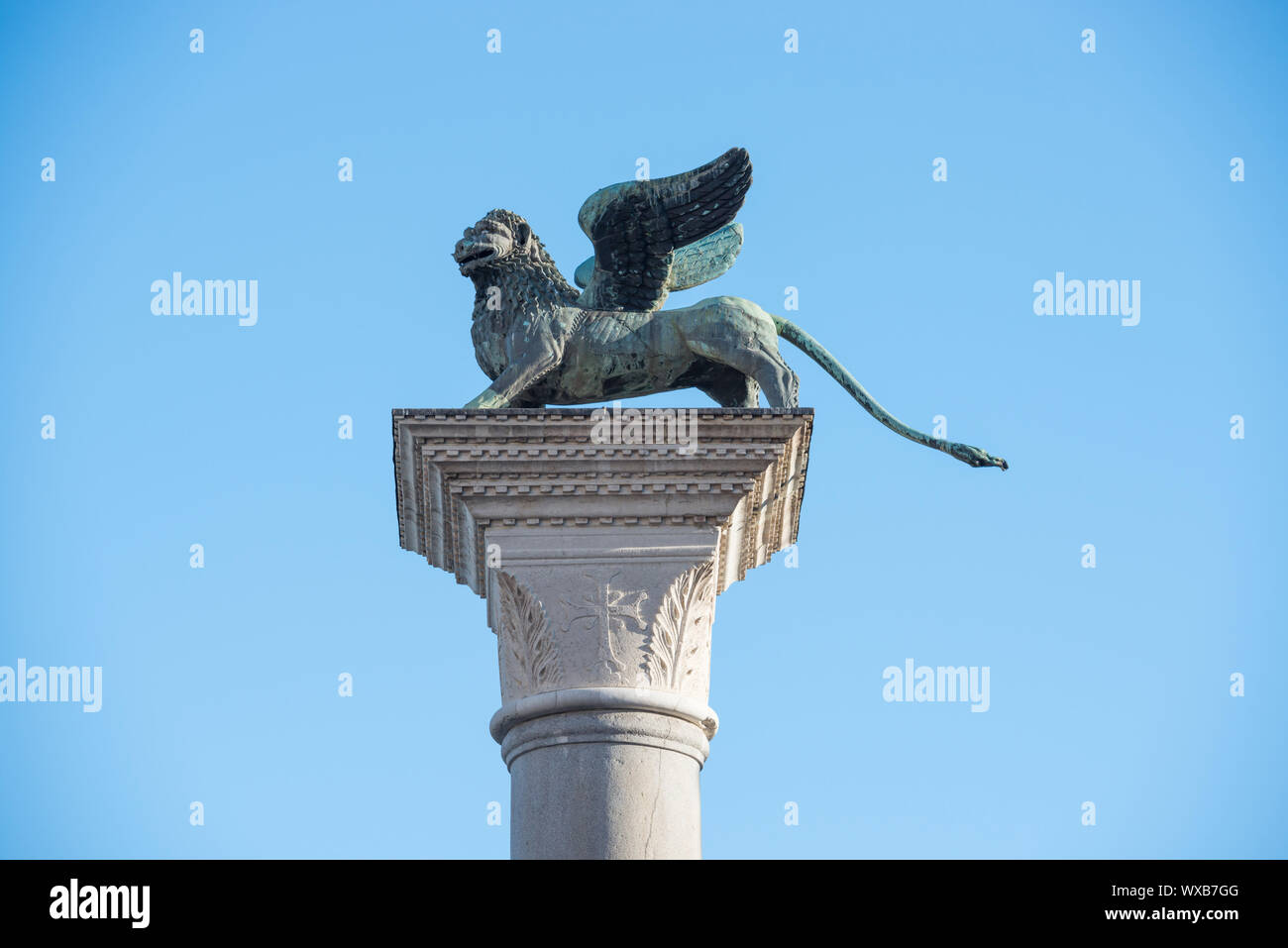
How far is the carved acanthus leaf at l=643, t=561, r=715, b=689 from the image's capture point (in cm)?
1333

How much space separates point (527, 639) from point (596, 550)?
830 mm

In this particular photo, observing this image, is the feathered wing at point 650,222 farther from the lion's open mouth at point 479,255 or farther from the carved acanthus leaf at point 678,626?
the carved acanthus leaf at point 678,626

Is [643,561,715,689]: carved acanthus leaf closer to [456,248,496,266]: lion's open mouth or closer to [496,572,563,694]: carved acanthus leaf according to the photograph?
[496,572,563,694]: carved acanthus leaf

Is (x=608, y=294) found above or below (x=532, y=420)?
above

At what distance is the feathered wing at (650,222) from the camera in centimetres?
1470

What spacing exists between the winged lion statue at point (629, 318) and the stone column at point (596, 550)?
0.87m

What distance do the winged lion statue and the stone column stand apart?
874mm

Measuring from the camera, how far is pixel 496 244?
1491 cm

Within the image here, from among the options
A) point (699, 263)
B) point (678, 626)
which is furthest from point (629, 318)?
point (678, 626)
